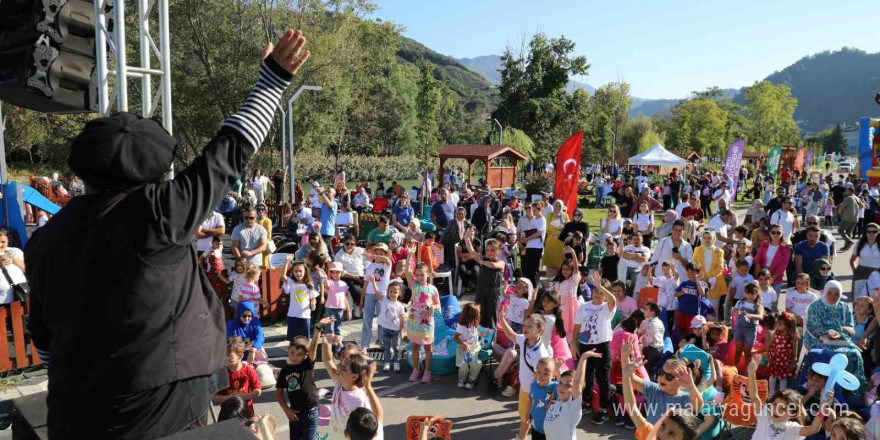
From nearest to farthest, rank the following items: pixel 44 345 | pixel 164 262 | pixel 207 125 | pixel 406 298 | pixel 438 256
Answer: pixel 164 262 → pixel 44 345 → pixel 406 298 → pixel 438 256 → pixel 207 125

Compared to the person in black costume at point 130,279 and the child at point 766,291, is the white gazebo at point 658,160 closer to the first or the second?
the child at point 766,291

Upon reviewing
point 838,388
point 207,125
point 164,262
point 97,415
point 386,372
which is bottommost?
point 386,372

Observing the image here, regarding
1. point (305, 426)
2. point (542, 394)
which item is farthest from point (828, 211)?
point (305, 426)

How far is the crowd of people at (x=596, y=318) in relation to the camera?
5.14 m

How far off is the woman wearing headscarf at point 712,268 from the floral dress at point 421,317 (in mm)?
4251

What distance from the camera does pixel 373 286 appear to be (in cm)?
866

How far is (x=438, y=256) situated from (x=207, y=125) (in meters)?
16.7

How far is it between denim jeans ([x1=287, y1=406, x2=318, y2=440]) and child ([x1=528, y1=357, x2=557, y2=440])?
1869 millimetres

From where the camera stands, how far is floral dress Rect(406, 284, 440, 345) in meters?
7.81

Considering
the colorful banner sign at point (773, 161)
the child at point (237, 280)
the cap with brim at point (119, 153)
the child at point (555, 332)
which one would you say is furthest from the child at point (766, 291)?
the colorful banner sign at point (773, 161)

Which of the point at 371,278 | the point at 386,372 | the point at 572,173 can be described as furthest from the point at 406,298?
the point at 572,173

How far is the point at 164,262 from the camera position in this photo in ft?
5.21

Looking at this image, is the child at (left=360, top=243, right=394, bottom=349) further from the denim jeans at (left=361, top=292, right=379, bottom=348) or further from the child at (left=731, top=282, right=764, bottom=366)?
the child at (left=731, top=282, right=764, bottom=366)

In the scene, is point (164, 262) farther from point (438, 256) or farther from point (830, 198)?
point (830, 198)
